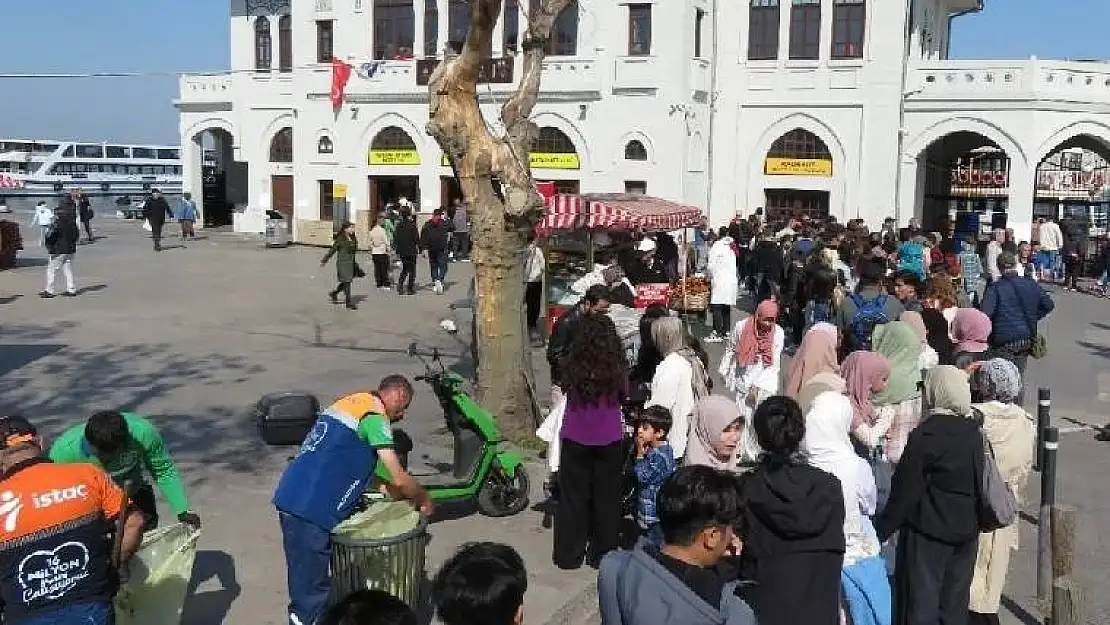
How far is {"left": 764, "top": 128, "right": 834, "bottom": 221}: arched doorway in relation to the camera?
28.8m

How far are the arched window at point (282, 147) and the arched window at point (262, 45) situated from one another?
2.28 m

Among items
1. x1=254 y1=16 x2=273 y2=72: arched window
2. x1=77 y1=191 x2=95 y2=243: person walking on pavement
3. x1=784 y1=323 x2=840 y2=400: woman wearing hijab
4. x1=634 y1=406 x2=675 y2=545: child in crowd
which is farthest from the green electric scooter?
x1=254 y1=16 x2=273 y2=72: arched window

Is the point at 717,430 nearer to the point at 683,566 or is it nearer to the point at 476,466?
the point at 683,566

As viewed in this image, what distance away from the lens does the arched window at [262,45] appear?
35188mm

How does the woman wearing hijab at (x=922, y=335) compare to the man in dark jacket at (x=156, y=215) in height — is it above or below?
below

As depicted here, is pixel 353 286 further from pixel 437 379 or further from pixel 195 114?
pixel 195 114

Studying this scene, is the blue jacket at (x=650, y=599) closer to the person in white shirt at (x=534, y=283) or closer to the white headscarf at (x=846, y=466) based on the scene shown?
the white headscarf at (x=846, y=466)

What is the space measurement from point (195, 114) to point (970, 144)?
2621cm

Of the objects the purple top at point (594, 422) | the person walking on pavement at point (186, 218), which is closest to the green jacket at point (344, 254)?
the purple top at point (594, 422)

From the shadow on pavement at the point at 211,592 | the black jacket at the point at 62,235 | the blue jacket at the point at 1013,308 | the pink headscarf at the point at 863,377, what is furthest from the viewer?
the black jacket at the point at 62,235

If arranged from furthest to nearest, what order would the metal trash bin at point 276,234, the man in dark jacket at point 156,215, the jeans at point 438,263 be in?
the metal trash bin at point 276,234, the man in dark jacket at point 156,215, the jeans at point 438,263

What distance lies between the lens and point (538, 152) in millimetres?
30562

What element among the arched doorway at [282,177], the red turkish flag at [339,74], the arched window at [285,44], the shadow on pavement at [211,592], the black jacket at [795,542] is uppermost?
the arched window at [285,44]

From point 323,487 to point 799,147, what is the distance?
1007 inches
